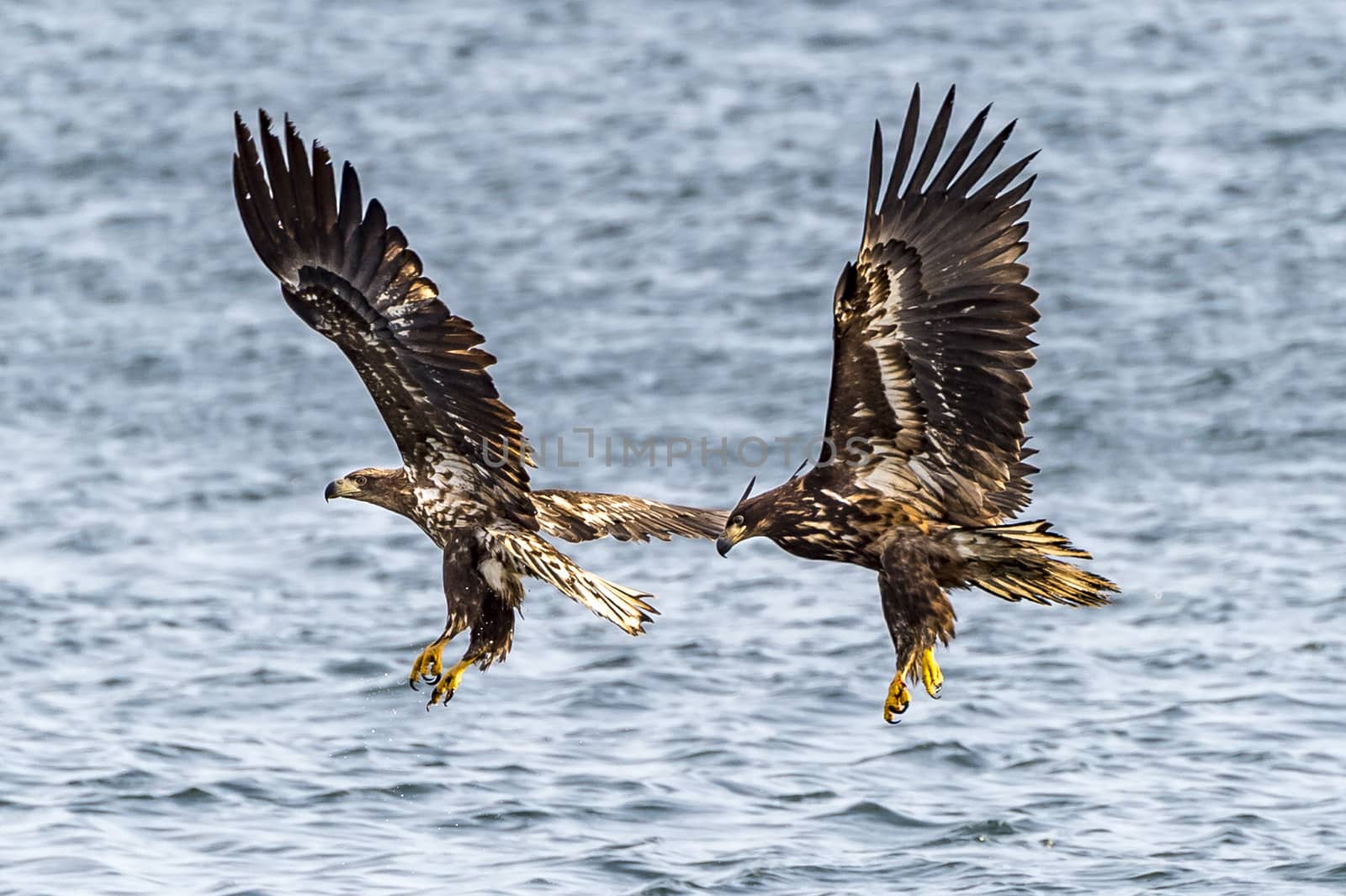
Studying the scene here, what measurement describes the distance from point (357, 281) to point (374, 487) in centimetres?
108

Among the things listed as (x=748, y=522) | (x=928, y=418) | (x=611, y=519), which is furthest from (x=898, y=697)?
(x=611, y=519)

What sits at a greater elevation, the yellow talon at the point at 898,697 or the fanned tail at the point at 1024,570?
the fanned tail at the point at 1024,570

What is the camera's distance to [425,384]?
8.12 meters

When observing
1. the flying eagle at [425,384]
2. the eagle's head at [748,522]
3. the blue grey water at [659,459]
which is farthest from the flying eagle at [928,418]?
the blue grey water at [659,459]

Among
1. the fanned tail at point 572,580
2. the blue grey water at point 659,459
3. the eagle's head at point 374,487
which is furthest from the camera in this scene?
the blue grey water at point 659,459

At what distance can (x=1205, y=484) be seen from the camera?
14555 millimetres

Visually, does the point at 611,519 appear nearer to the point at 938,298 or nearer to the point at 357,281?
the point at 357,281

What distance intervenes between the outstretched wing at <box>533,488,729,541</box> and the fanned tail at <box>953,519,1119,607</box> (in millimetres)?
1350

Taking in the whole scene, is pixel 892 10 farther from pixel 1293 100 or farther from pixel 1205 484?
pixel 1205 484

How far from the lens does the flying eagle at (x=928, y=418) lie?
302 inches

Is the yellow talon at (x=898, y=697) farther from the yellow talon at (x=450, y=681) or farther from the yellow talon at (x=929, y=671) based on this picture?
the yellow talon at (x=450, y=681)

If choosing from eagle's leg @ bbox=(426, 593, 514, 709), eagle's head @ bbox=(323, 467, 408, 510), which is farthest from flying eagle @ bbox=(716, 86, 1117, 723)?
eagle's head @ bbox=(323, 467, 408, 510)

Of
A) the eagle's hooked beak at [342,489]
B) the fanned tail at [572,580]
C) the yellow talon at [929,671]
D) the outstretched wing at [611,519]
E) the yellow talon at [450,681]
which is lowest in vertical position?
the yellow talon at [450,681]

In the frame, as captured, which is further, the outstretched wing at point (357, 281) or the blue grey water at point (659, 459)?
the blue grey water at point (659, 459)
